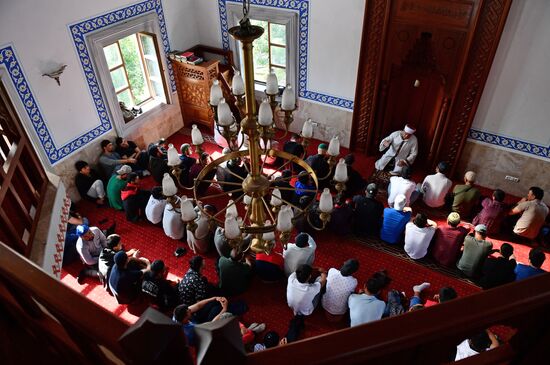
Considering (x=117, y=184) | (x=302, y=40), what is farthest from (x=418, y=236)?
(x=117, y=184)

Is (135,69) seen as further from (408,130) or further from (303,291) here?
(303,291)

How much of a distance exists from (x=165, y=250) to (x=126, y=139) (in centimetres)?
237

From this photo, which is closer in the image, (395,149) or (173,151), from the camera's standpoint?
(173,151)

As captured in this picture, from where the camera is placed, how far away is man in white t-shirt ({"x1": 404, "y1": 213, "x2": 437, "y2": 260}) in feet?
16.0

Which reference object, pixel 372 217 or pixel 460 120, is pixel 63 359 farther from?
pixel 460 120

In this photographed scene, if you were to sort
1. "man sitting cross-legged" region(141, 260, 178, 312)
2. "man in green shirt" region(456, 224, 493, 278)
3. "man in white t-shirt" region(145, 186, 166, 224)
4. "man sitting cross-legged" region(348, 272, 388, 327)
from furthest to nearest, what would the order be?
"man in white t-shirt" region(145, 186, 166, 224) → "man in green shirt" region(456, 224, 493, 278) → "man sitting cross-legged" region(141, 260, 178, 312) → "man sitting cross-legged" region(348, 272, 388, 327)

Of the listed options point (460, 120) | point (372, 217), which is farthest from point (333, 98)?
point (372, 217)

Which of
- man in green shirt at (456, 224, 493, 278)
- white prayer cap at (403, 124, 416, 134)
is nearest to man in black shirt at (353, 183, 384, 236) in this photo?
man in green shirt at (456, 224, 493, 278)

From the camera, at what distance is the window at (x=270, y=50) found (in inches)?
281

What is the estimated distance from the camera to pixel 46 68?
5.44 meters

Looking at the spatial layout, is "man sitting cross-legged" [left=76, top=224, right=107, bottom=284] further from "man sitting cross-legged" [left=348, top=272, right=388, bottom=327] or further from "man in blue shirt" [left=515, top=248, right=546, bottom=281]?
"man in blue shirt" [left=515, top=248, right=546, bottom=281]

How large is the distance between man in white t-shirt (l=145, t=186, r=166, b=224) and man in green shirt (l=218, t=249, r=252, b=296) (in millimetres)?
1405

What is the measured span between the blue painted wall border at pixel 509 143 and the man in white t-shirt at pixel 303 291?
342 centimetres

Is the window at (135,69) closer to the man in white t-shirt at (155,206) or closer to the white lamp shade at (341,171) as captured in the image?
the man in white t-shirt at (155,206)
